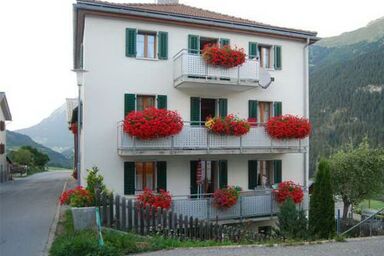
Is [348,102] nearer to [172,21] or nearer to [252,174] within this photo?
[252,174]

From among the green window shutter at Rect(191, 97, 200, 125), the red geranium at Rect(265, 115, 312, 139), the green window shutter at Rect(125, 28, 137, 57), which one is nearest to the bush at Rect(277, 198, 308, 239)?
the red geranium at Rect(265, 115, 312, 139)

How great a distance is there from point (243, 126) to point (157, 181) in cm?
446

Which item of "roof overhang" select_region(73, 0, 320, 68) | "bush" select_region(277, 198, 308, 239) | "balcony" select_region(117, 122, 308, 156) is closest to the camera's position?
"bush" select_region(277, 198, 308, 239)

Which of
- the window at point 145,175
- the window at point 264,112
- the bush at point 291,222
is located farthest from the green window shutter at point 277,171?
the window at point 145,175

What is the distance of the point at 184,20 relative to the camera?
749 inches

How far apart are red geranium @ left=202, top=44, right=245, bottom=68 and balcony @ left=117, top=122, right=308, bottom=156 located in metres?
2.91

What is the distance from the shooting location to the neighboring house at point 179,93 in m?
17.7

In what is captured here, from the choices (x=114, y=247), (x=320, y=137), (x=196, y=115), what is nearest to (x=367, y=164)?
(x=196, y=115)

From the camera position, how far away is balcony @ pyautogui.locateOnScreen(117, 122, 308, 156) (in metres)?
17.1

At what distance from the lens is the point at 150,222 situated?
1369 cm

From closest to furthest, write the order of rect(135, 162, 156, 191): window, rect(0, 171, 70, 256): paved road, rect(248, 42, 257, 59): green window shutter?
rect(0, 171, 70, 256): paved road, rect(135, 162, 156, 191): window, rect(248, 42, 257, 59): green window shutter

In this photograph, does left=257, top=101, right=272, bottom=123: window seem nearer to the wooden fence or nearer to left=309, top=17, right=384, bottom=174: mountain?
the wooden fence

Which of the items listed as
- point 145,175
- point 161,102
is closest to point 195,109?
point 161,102

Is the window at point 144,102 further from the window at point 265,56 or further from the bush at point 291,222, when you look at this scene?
the bush at point 291,222
